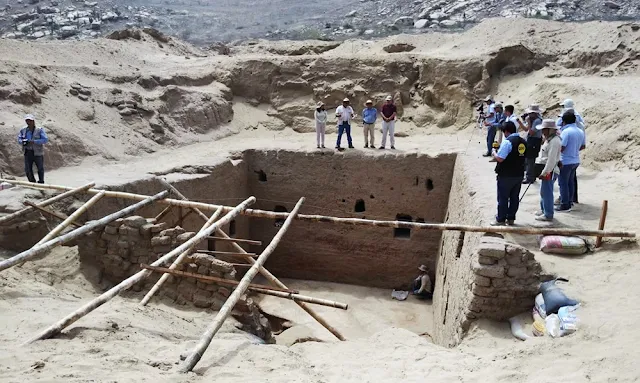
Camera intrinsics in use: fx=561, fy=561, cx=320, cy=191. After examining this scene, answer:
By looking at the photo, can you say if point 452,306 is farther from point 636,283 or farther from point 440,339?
point 636,283

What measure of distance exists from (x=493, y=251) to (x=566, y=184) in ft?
8.60

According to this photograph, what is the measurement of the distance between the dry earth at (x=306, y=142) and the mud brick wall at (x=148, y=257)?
28 cm

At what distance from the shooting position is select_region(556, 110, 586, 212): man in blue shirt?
7691 millimetres

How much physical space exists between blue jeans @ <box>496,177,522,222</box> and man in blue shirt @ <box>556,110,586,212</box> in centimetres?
114

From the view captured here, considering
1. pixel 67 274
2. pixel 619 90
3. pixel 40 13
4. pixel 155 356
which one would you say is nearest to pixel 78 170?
pixel 67 274

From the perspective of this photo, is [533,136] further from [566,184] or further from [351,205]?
[351,205]

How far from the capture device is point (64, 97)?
523 inches

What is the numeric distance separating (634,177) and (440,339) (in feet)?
13.9

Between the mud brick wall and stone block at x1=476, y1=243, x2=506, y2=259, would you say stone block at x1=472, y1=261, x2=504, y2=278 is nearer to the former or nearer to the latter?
stone block at x1=476, y1=243, x2=506, y2=259

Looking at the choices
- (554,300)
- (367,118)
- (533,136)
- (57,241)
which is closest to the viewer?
(554,300)

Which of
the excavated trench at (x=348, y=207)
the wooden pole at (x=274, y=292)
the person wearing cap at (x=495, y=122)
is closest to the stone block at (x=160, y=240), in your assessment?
the wooden pole at (x=274, y=292)

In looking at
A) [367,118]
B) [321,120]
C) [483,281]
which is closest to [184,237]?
[483,281]

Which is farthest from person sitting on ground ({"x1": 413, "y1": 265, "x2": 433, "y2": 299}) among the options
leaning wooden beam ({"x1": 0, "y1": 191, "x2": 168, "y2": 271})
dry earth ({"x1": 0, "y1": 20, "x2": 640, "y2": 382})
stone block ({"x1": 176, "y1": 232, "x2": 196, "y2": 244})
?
leaning wooden beam ({"x1": 0, "y1": 191, "x2": 168, "y2": 271})

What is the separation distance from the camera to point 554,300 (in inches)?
222
